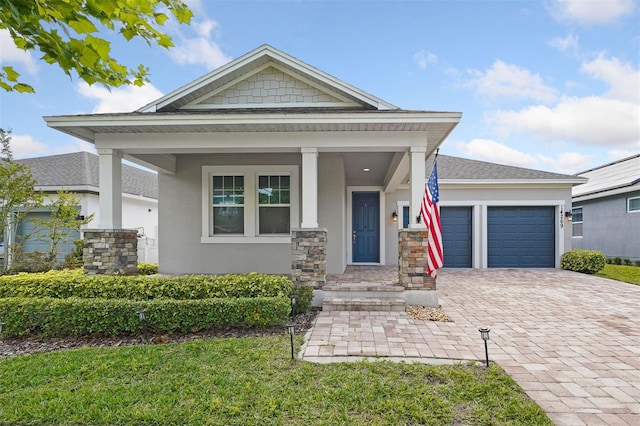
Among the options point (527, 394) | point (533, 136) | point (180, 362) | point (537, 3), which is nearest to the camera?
point (527, 394)

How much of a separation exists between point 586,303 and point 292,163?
7.01m

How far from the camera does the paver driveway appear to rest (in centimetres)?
298

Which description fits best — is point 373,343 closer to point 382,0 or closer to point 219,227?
point 219,227

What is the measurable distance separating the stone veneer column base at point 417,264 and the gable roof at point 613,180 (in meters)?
12.4

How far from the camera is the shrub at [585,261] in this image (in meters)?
10.6

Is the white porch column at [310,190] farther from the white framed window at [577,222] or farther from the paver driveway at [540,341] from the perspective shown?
the white framed window at [577,222]

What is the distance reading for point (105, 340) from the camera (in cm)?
473

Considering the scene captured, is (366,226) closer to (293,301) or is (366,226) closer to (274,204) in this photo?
(274,204)

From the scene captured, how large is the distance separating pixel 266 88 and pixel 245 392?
625 centimetres

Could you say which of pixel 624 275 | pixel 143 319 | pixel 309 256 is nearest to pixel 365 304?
pixel 309 256

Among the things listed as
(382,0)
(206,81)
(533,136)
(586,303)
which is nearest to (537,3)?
(382,0)

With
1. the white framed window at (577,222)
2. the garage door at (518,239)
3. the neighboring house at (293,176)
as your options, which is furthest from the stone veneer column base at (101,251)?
the white framed window at (577,222)

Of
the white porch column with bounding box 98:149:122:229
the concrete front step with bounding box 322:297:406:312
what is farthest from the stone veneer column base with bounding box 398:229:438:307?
the white porch column with bounding box 98:149:122:229

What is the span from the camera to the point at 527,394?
9.86ft
